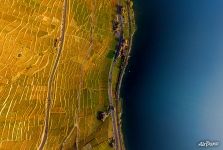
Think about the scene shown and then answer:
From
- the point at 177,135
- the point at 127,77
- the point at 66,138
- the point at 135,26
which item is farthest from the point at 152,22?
the point at 66,138

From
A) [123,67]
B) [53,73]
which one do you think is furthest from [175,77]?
[53,73]

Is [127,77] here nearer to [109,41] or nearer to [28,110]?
[109,41]

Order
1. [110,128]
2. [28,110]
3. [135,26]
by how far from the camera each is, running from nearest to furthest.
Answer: [28,110]
[110,128]
[135,26]

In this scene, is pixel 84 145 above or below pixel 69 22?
below

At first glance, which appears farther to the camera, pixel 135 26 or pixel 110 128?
pixel 135 26

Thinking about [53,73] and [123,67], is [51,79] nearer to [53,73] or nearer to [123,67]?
[53,73]

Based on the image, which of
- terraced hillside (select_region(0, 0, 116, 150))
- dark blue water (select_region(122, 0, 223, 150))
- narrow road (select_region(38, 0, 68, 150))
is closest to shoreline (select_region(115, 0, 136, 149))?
dark blue water (select_region(122, 0, 223, 150))
